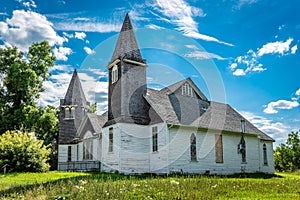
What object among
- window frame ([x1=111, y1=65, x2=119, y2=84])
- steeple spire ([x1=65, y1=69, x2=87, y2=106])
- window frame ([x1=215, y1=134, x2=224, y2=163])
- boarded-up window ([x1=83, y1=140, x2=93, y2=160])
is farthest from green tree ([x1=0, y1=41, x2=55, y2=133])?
window frame ([x1=215, y1=134, x2=224, y2=163])

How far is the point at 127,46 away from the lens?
2336 cm

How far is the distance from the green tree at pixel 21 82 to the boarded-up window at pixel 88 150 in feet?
23.5

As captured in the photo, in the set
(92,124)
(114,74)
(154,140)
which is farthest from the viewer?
(92,124)

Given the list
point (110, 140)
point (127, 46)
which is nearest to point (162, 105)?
point (110, 140)

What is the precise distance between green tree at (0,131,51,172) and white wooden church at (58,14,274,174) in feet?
15.3

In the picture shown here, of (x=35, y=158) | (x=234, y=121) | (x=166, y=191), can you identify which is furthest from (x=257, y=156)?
(x=166, y=191)

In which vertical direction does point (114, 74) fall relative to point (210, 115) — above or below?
above

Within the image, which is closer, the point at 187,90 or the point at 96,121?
the point at 187,90

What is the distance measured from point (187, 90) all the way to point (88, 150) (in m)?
11.0

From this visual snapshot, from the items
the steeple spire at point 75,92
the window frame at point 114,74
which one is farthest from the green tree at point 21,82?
the window frame at point 114,74

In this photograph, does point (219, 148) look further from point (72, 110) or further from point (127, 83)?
point (72, 110)

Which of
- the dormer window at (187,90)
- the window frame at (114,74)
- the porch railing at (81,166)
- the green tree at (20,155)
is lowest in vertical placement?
the porch railing at (81,166)

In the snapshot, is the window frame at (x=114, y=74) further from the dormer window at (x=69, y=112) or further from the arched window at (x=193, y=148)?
the dormer window at (x=69, y=112)

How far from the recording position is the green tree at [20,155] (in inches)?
867
